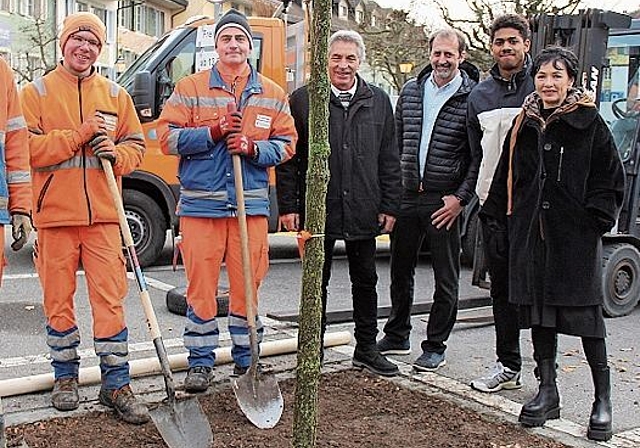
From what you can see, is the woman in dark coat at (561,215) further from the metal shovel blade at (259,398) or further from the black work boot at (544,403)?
the metal shovel blade at (259,398)

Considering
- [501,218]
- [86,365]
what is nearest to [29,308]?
[86,365]

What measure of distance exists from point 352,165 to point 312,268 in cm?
171

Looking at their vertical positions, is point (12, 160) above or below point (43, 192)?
above

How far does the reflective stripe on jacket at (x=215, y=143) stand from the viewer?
477 cm

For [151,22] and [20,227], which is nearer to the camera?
[20,227]

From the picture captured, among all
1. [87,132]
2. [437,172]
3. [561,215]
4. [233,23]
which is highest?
[233,23]

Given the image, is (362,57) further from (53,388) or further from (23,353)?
(23,353)

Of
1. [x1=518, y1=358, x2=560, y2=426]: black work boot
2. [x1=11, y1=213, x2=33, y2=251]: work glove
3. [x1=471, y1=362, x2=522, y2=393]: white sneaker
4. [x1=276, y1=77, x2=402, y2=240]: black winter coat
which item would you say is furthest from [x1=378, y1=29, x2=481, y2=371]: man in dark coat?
[x1=11, y1=213, x2=33, y2=251]: work glove

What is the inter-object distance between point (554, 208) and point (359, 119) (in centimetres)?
137

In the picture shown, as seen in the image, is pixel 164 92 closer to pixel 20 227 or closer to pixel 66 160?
pixel 66 160

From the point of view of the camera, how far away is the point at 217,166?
4797 mm

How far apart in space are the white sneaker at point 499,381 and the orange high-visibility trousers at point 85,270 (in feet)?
7.22

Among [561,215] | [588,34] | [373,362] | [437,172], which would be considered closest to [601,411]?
[561,215]

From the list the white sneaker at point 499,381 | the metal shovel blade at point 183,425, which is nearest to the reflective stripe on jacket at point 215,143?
the metal shovel blade at point 183,425
